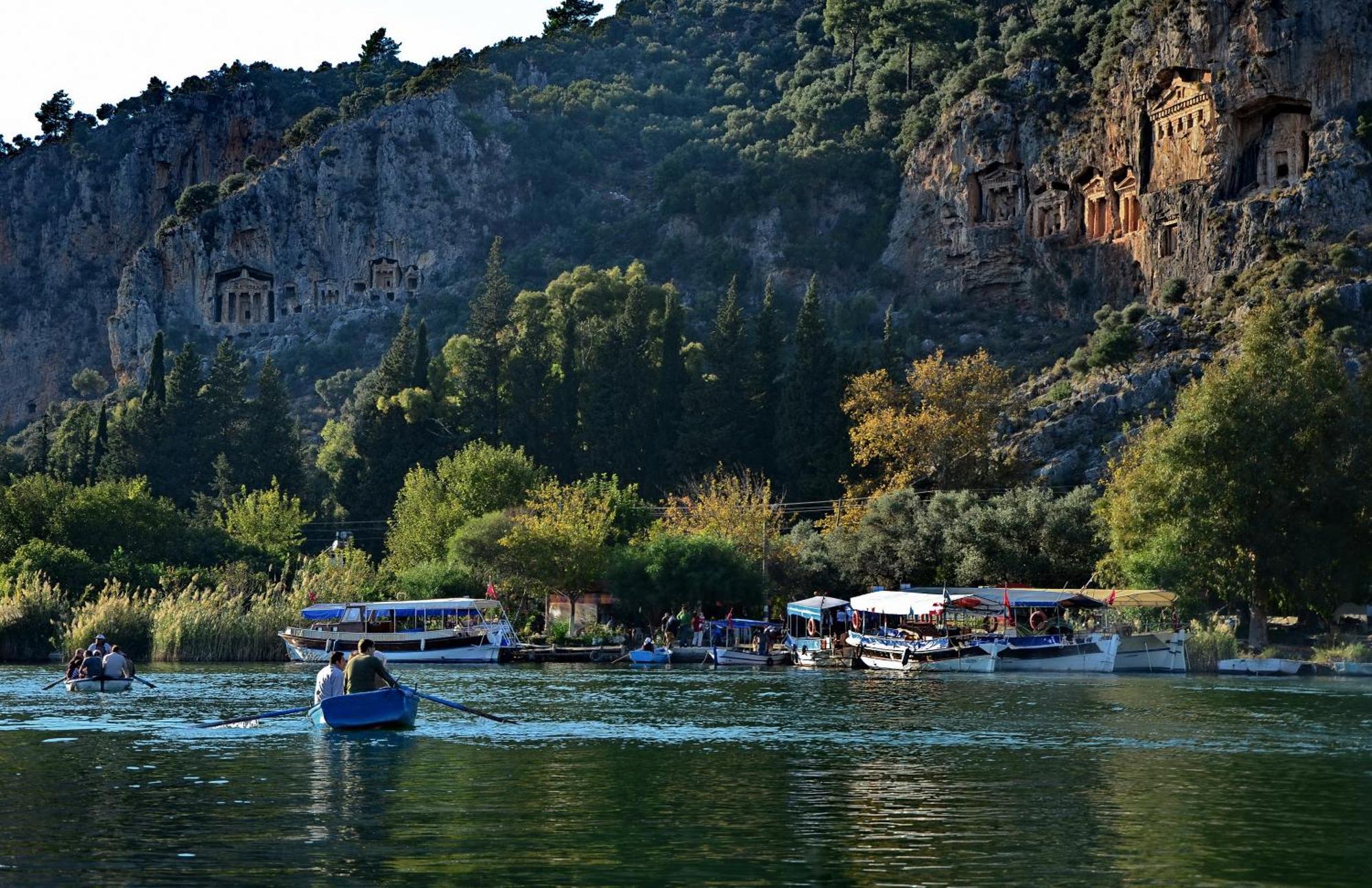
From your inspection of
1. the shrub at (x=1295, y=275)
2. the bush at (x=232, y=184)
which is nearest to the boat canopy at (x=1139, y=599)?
the shrub at (x=1295, y=275)

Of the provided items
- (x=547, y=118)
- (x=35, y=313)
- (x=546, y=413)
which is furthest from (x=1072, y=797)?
(x=35, y=313)

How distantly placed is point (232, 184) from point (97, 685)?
134012mm

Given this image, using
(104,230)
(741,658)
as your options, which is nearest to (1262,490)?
(741,658)

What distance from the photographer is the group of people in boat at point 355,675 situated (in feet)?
131

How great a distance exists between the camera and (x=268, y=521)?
355ft

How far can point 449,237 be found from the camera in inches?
6772

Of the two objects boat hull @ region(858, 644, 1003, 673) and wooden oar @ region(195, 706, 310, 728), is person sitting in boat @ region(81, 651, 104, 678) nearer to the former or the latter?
wooden oar @ region(195, 706, 310, 728)

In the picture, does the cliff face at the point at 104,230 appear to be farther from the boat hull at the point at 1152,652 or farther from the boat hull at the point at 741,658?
the boat hull at the point at 1152,652

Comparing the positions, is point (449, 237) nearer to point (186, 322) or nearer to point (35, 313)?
point (186, 322)

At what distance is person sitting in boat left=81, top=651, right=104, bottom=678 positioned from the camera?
53.7 m

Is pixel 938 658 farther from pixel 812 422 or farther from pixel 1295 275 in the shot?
pixel 1295 275

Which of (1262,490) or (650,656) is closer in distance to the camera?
(1262,490)

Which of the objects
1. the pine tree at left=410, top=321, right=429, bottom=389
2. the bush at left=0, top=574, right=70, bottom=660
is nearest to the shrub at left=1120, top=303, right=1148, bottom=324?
the pine tree at left=410, top=321, right=429, bottom=389

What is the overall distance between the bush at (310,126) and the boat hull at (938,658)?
12252 centimetres
